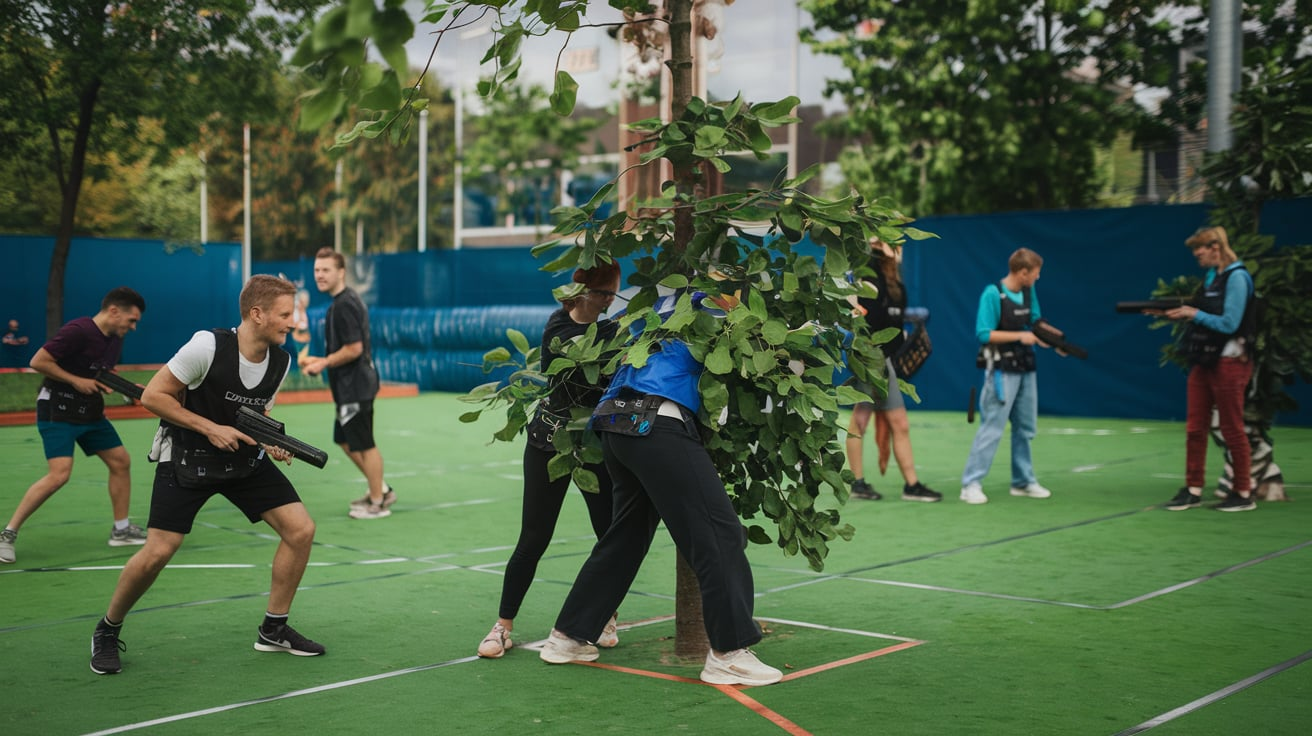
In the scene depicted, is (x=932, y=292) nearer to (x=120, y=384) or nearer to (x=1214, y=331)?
(x=1214, y=331)

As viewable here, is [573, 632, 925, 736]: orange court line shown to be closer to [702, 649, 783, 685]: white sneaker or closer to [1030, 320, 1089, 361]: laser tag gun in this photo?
[702, 649, 783, 685]: white sneaker

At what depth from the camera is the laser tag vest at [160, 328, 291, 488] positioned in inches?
222

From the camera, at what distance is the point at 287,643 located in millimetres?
5848

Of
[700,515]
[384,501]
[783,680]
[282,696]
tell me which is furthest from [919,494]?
[282,696]

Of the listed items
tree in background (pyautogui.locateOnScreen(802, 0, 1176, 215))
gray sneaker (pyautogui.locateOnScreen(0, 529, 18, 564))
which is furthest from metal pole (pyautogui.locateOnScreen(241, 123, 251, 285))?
tree in background (pyautogui.locateOnScreen(802, 0, 1176, 215))

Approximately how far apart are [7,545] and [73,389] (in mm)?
1032

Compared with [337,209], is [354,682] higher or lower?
lower

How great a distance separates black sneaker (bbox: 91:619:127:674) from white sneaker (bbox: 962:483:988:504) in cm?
686

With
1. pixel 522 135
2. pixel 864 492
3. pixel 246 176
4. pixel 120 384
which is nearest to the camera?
pixel 120 384

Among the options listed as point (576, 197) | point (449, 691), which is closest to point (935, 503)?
point (449, 691)

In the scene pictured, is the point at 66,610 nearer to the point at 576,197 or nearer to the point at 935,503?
the point at 935,503

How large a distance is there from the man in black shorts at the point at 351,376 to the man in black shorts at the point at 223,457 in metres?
4.10

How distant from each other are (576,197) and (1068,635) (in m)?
38.3

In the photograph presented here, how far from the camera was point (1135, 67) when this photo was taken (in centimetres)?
2361
